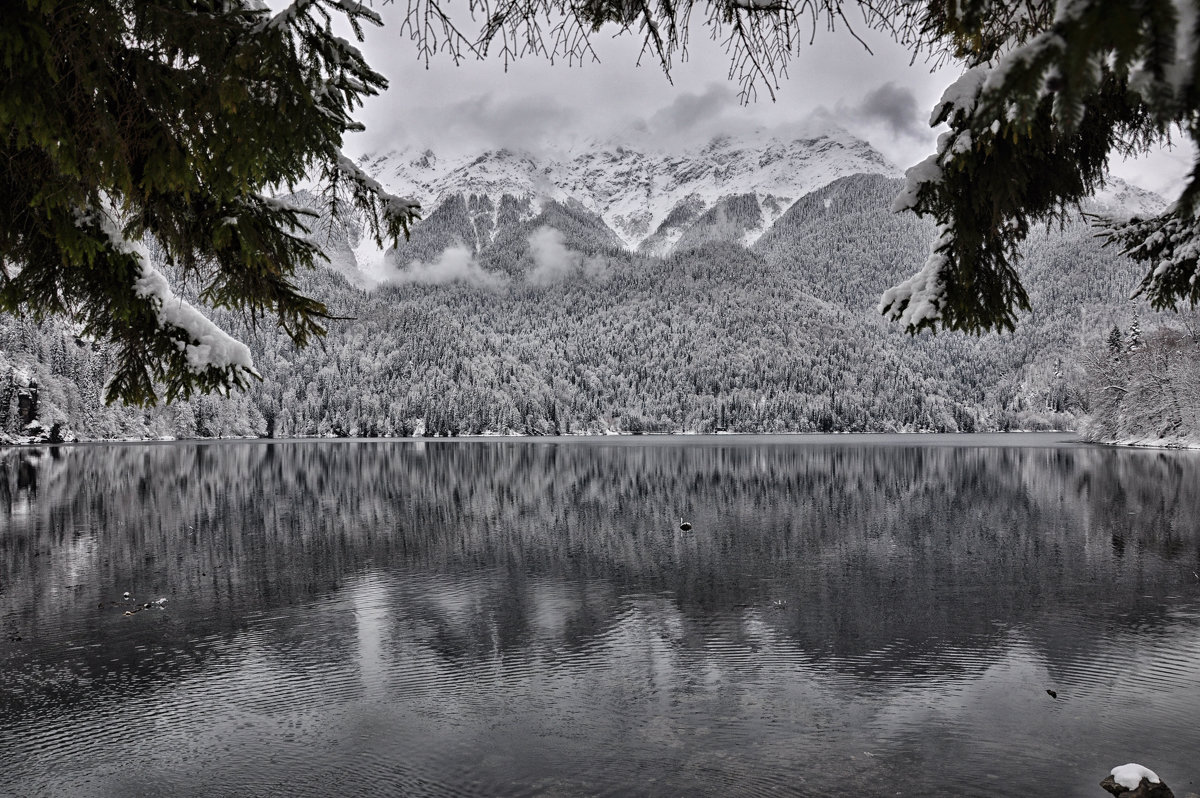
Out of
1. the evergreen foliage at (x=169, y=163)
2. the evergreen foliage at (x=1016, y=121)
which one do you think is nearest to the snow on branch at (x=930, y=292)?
the evergreen foliage at (x=1016, y=121)

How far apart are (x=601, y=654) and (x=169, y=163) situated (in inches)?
578

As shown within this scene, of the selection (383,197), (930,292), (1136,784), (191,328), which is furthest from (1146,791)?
(191,328)

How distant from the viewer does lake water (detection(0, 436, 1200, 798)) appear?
11266 millimetres

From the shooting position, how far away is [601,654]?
1684cm

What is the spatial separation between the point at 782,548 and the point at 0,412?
127054 millimetres

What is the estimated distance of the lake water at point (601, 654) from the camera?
444 inches

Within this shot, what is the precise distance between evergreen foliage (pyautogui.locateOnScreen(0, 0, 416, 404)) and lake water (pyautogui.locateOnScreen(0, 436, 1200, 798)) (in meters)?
7.90

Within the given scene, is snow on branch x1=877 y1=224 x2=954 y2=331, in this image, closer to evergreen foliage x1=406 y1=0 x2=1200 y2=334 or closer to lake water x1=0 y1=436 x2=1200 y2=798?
evergreen foliage x1=406 y1=0 x2=1200 y2=334

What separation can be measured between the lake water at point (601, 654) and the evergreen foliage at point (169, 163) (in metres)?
7.90

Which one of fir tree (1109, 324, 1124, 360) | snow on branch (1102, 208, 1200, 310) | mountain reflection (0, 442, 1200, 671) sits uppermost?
fir tree (1109, 324, 1124, 360)

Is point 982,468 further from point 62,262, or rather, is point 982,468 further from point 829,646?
point 62,262

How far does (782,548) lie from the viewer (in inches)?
1177

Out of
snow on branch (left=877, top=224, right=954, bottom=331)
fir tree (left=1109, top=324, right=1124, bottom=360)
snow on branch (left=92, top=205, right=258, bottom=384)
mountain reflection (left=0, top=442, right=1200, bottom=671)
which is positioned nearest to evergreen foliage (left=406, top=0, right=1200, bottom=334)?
snow on branch (left=877, top=224, right=954, bottom=331)

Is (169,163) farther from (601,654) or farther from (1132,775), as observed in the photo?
(601,654)
